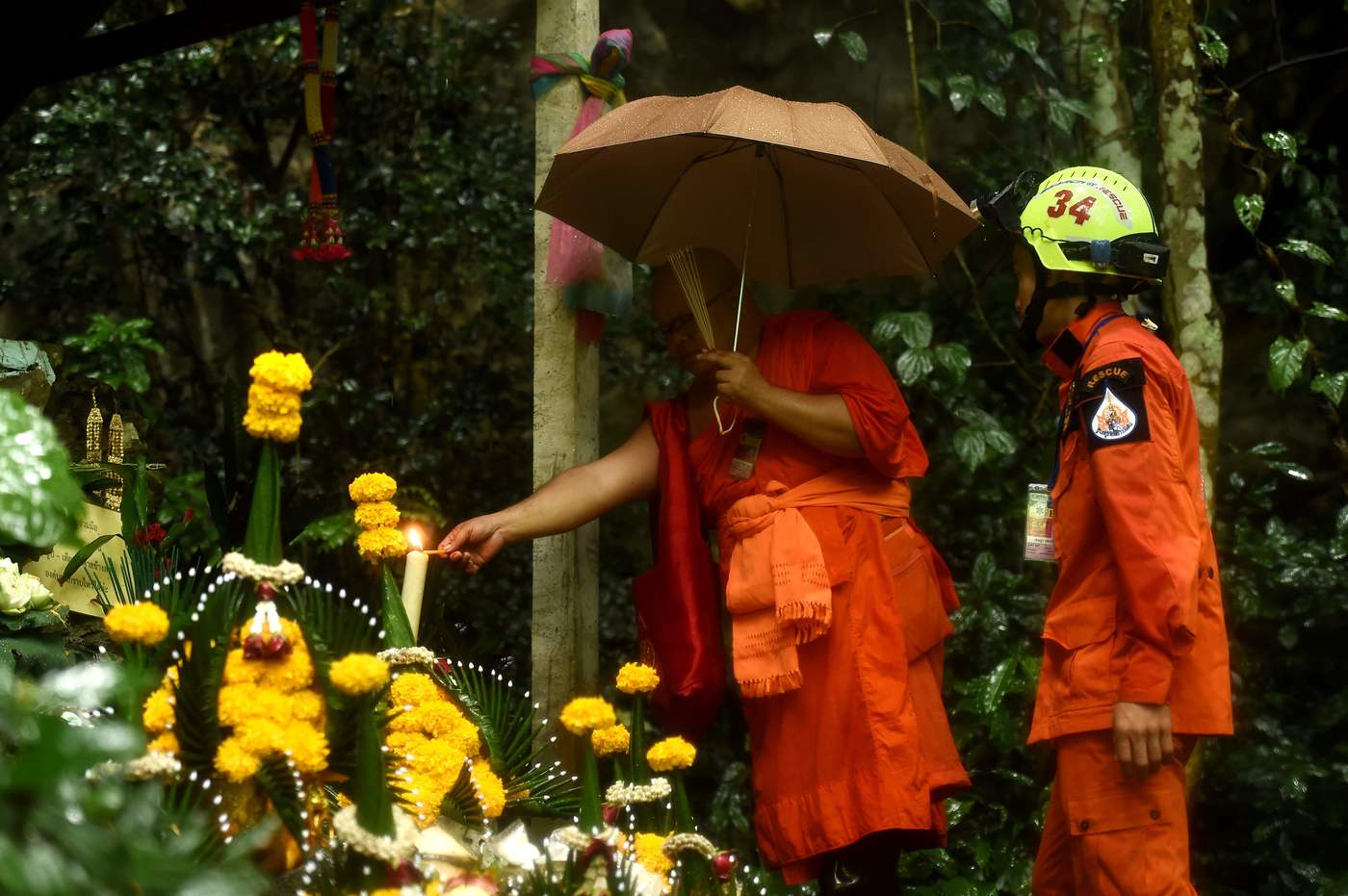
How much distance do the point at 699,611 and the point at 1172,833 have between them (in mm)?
1090

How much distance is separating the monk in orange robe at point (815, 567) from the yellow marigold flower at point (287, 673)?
3.46 ft

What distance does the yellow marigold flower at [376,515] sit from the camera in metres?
2.04

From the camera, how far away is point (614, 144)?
267cm

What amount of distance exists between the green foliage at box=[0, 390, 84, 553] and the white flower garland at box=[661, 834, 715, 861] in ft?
3.41

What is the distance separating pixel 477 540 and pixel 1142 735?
4.60ft

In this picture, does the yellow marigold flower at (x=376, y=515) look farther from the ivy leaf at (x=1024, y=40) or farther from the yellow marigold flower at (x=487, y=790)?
the ivy leaf at (x=1024, y=40)

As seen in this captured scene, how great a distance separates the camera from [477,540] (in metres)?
2.88

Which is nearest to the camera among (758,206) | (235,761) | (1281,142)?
(235,761)

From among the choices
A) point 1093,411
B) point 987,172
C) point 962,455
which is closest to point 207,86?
point 987,172

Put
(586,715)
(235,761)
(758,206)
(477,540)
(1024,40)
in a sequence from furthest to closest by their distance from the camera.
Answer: (1024,40) → (758,206) → (477,540) → (586,715) → (235,761)

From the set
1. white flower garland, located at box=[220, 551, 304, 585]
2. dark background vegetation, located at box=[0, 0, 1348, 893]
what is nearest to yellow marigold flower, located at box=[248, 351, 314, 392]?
white flower garland, located at box=[220, 551, 304, 585]

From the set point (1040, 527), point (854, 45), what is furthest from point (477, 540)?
point (854, 45)

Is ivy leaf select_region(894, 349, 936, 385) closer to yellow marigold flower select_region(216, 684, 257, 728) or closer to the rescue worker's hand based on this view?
the rescue worker's hand

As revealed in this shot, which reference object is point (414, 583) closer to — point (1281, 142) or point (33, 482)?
point (33, 482)
